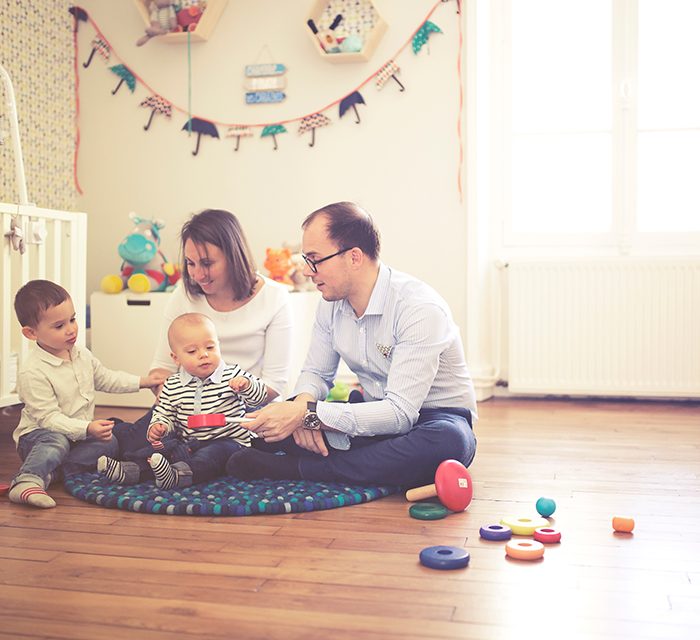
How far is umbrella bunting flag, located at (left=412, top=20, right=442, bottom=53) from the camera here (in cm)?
376

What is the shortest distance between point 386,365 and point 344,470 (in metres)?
0.27

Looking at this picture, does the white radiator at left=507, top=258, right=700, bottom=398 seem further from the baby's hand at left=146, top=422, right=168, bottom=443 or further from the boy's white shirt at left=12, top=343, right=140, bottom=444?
the baby's hand at left=146, top=422, right=168, bottom=443

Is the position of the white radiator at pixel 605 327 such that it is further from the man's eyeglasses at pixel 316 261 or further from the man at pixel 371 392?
the man's eyeglasses at pixel 316 261

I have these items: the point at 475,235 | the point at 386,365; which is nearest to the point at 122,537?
the point at 386,365

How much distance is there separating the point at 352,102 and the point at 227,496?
2.31 m

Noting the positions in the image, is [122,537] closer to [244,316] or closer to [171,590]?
[171,590]

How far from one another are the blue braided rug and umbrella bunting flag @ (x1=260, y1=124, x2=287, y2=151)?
7.13ft

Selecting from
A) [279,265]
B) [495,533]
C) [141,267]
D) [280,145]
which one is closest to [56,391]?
[495,533]

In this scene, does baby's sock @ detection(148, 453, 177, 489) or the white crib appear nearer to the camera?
baby's sock @ detection(148, 453, 177, 489)

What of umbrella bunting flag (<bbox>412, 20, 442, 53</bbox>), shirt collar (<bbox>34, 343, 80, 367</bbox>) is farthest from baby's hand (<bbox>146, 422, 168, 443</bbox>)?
umbrella bunting flag (<bbox>412, 20, 442, 53</bbox>)

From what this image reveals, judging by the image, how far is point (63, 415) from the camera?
7.54 feet

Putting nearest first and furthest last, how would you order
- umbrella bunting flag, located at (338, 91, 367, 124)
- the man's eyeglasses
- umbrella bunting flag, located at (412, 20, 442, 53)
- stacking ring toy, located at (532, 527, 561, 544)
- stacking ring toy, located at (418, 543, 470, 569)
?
stacking ring toy, located at (418, 543, 470, 569)
stacking ring toy, located at (532, 527, 561, 544)
the man's eyeglasses
umbrella bunting flag, located at (412, 20, 442, 53)
umbrella bunting flag, located at (338, 91, 367, 124)

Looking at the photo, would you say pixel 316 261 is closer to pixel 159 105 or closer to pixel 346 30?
pixel 346 30

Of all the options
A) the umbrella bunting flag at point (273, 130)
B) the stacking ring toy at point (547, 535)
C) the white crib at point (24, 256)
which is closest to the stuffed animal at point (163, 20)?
the umbrella bunting flag at point (273, 130)
